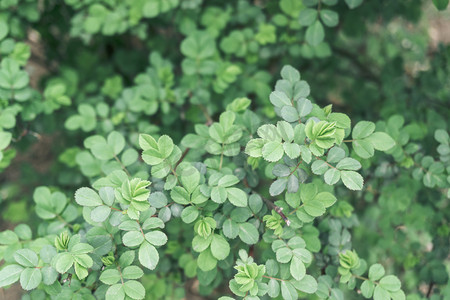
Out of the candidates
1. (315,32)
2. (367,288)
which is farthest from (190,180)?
(315,32)

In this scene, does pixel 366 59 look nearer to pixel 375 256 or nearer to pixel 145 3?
pixel 375 256

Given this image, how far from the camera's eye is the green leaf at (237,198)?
47.3 inches

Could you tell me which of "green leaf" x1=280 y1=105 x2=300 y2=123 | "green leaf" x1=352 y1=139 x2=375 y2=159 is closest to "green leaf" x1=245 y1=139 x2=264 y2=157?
"green leaf" x1=280 y1=105 x2=300 y2=123

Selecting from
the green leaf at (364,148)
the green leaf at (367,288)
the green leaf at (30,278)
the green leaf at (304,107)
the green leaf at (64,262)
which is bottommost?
the green leaf at (367,288)

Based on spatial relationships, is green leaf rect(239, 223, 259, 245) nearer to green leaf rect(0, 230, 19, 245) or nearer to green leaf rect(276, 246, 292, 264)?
green leaf rect(276, 246, 292, 264)

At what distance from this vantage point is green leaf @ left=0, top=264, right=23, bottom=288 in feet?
3.96

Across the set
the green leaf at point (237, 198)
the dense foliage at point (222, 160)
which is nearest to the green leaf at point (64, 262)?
the dense foliage at point (222, 160)

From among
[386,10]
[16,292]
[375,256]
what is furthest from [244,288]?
[16,292]

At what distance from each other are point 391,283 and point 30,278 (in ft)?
3.71

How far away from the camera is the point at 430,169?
4.92 ft

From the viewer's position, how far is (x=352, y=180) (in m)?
1.16

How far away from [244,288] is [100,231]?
48 cm

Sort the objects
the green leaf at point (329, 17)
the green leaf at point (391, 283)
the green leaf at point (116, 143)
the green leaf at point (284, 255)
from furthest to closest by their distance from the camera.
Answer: the green leaf at point (329, 17) → the green leaf at point (116, 143) → the green leaf at point (391, 283) → the green leaf at point (284, 255)

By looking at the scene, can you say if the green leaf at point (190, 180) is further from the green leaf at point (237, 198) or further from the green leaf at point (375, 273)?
the green leaf at point (375, 273)
